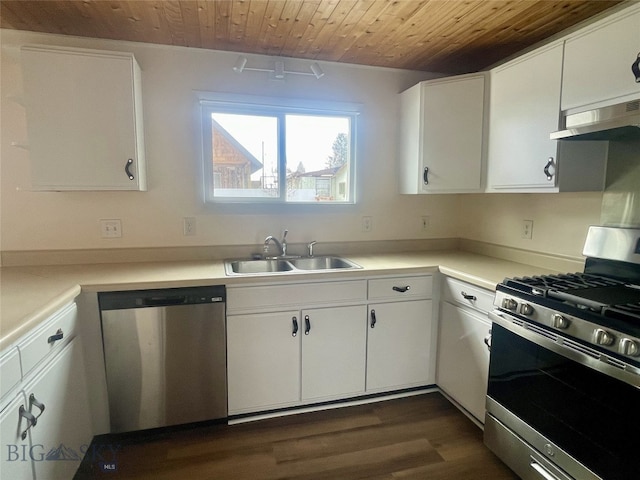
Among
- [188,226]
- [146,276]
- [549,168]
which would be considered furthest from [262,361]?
[549,168]

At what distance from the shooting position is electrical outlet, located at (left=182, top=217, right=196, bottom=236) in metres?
2.38

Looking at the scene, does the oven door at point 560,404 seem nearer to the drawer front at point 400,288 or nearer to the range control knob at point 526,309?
the range control knob at point 526,309

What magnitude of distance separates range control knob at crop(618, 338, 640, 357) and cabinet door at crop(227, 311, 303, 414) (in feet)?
4.70

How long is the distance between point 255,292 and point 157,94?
1.46 meters

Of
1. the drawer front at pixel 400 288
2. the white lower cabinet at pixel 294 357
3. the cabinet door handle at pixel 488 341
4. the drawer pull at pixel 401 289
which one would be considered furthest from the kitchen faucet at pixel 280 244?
the cabinet door handle at pixel 488 341

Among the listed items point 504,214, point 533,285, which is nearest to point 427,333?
point 533,285

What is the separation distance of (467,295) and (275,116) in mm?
1786

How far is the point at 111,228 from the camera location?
2.26 meters

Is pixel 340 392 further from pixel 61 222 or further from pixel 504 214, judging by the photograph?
pixel 61 222

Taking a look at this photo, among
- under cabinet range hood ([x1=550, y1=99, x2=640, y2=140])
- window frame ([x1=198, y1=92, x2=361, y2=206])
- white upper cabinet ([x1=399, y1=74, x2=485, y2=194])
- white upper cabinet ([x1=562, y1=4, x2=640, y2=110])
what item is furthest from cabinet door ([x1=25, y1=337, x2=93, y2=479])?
white upper cabinet ([x1=562, y1=4, x2=640, y2=110])

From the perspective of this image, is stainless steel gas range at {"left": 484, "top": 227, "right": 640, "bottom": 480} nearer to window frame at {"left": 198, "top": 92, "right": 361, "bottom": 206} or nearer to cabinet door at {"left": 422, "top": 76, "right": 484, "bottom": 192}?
cabinet door at {"left": 422, "top": 76, "right": 484, "bottom": 192}

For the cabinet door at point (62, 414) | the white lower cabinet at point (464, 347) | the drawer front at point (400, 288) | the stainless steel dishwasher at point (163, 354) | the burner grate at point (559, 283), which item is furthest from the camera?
the drawer front at point (400, 288)

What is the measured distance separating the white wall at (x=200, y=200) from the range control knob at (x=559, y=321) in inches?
33.1

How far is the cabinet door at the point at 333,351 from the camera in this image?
207cm
